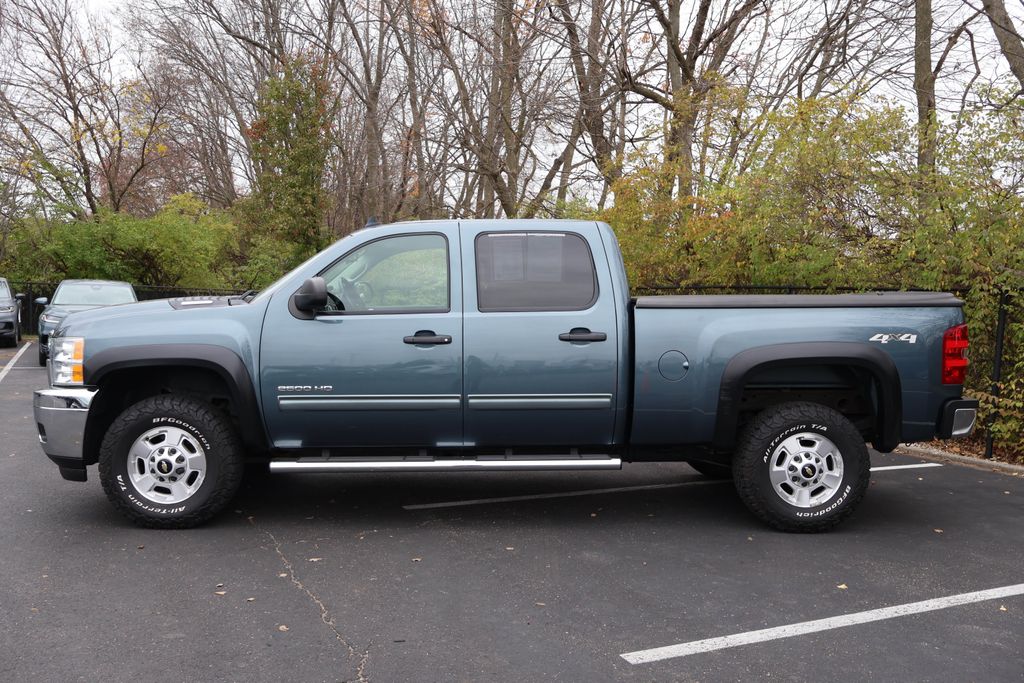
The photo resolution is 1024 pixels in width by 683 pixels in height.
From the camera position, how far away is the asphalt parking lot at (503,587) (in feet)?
12.5

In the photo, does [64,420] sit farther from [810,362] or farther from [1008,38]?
[1008,38]

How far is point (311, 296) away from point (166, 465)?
1.46m

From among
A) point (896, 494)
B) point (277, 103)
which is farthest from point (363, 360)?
point (277, 103)

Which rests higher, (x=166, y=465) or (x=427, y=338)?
(x=427, y=338)

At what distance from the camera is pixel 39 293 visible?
25.8 m

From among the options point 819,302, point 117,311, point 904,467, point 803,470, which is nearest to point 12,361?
point 117,311

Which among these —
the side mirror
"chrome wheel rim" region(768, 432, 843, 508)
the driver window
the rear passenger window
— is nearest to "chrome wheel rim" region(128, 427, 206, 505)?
the side mirror

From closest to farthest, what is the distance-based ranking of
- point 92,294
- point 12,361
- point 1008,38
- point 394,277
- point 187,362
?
point 187,362, point 394,277, point 1008,38, point 92,294, point 12,361

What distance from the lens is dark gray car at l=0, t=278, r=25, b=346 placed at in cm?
1973

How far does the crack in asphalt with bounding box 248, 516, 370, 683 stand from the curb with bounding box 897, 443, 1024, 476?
5284 mm

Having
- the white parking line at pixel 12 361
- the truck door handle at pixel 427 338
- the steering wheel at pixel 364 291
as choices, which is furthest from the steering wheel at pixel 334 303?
the white parking line at pixel 12 361

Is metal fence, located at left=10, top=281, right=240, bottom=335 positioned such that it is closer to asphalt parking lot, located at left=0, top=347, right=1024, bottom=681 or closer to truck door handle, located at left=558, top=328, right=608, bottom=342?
asphalt parking lot, located at left=0, top=347, right=1024, bottom=681

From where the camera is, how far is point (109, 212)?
25.7 meters

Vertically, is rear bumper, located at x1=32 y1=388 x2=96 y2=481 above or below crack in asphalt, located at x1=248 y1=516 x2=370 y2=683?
above
